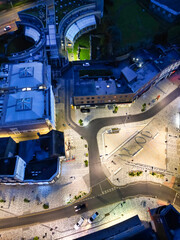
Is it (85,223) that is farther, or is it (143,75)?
(143,75)

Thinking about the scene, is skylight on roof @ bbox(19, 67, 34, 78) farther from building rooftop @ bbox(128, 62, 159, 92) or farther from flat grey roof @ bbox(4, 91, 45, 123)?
building rooftop @ bbox(128, 62, 159, 92)

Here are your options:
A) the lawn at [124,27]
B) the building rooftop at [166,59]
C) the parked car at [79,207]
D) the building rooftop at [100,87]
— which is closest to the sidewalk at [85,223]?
the parked car at [79,207]

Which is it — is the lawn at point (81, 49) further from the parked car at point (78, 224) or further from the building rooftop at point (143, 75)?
the parked car at point (78, 224)

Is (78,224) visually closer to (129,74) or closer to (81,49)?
(129,74)

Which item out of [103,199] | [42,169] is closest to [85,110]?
[42,169]

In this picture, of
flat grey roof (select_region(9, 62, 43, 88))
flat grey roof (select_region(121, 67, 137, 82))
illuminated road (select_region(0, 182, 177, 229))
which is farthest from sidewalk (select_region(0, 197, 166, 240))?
flat grey roof (select_region(9, 62, 43, 88))

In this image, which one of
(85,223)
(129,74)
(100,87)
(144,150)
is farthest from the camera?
(100,87)

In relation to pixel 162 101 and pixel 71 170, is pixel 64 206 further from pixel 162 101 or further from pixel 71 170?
pixel 162 101

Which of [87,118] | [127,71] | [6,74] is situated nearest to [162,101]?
[127,71]

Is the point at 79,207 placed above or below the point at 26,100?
below
